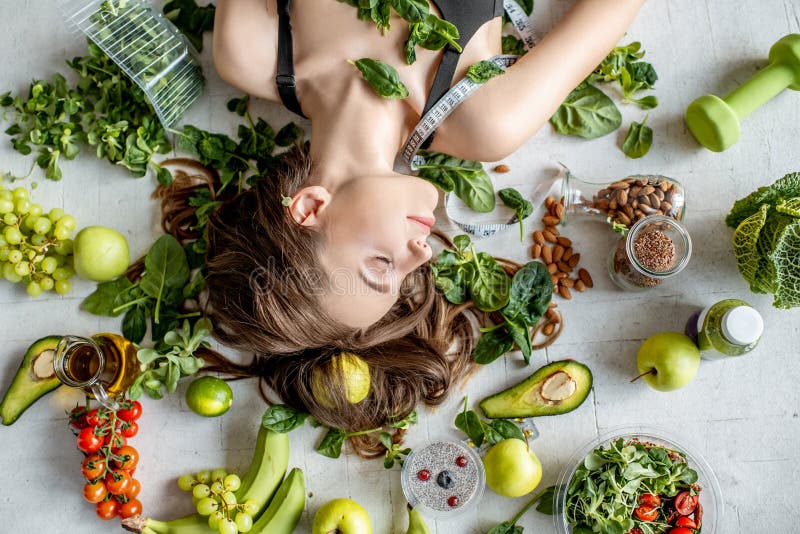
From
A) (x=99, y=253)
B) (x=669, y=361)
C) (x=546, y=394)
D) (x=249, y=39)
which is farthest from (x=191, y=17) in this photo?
(x=669, y=361)

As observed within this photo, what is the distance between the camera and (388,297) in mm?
1337

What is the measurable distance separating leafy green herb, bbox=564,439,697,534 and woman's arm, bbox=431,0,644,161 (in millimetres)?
758

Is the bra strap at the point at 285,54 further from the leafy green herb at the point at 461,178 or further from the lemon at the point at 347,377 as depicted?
the lemon at the point at 347,377

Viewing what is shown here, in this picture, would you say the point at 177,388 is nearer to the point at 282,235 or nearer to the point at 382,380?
the point at 382,380

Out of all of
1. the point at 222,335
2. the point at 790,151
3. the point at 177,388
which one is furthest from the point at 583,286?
the point at 177,388

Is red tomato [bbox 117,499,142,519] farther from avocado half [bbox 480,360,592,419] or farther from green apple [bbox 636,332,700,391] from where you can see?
green apple [bbox 636,332,700,391]

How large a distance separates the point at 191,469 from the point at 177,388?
21 cm

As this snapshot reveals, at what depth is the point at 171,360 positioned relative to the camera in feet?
5.41

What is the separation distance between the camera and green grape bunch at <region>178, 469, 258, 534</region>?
62.0 inches

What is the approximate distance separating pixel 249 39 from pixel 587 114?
87cm

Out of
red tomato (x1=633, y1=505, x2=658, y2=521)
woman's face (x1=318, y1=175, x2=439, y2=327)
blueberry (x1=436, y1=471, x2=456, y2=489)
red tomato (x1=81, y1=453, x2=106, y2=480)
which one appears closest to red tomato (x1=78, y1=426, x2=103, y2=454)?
red tomato (x1=81, y1=453, x2=106, y2=480)

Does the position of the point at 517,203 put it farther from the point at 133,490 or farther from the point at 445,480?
the point at 133,490

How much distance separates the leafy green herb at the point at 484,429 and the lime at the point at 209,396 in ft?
1.91

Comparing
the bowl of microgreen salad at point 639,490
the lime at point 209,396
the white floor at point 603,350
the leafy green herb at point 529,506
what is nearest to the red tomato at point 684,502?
the bowl of microgreen salad at point 639,490
